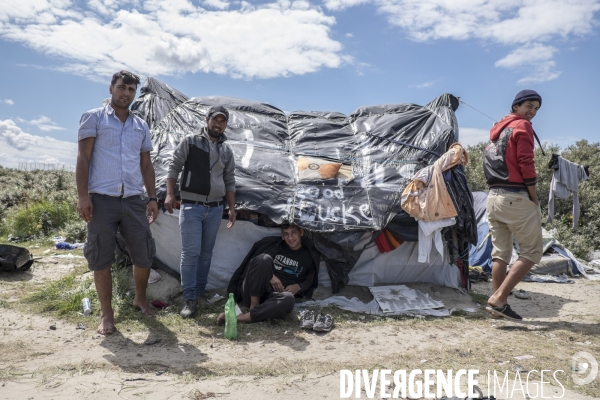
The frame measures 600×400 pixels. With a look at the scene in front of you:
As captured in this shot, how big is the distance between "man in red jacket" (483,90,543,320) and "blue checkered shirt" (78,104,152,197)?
339 cm

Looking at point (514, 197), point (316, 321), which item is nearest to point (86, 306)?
point (316, 321)

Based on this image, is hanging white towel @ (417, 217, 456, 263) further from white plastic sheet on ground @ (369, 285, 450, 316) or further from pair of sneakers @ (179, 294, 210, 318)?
pair of sneakers @ (179, 294, 210, 318)

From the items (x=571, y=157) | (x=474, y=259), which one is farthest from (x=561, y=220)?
(x=474, y=259)

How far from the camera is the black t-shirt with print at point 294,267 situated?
4.64 m

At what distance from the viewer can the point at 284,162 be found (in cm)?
550

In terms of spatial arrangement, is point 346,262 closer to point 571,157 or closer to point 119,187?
point 119,187

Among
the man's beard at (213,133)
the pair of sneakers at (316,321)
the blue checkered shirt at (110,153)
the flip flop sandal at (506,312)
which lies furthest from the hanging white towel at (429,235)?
the blue checkered shirt at (110,153)

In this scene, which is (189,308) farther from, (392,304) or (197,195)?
(392,304)

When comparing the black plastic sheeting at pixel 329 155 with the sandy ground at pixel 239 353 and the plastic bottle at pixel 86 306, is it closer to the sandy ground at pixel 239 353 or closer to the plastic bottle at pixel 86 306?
the sandy ground at pixel 239 353

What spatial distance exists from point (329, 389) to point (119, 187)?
7.40 feet

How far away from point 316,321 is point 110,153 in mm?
2289

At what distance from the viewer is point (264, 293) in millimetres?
4324

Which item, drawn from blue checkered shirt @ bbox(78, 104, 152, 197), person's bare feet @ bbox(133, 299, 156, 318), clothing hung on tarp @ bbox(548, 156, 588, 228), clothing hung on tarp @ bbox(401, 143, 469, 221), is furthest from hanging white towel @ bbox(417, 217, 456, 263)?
Result: blue checkered shirt @ bbox(78, 104, 152, 197)

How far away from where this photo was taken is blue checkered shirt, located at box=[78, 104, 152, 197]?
11.9 ft
